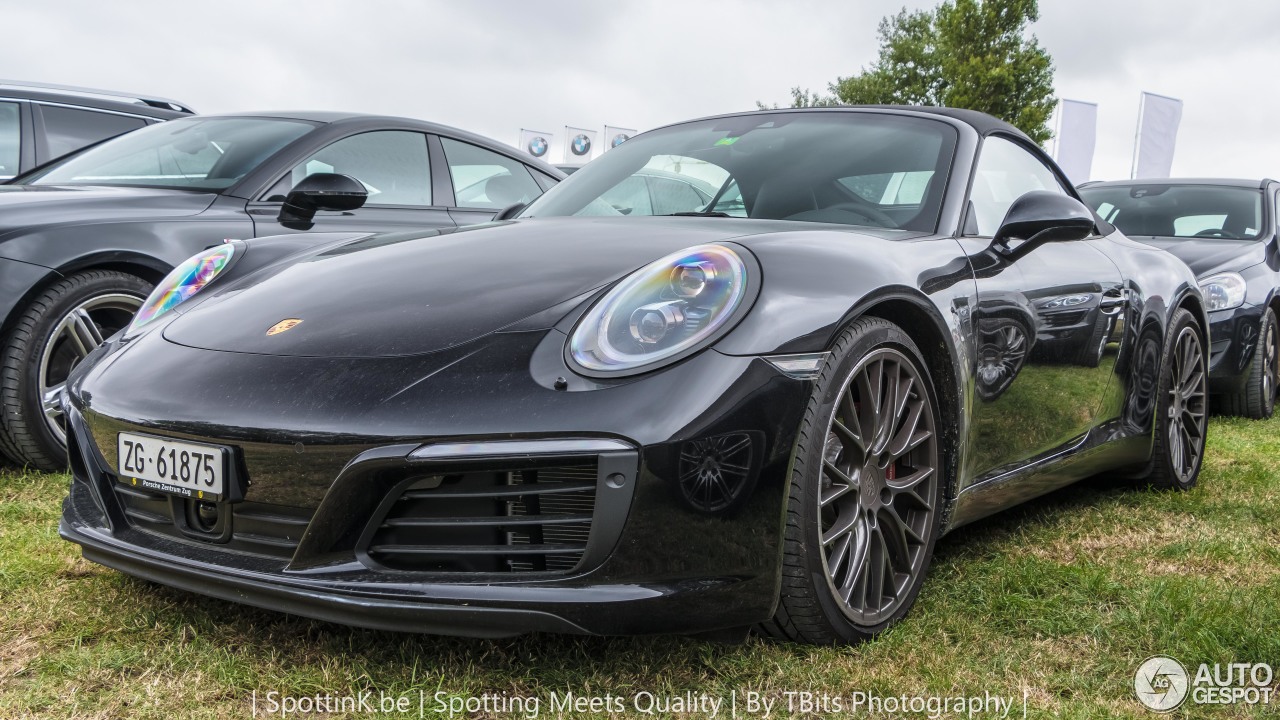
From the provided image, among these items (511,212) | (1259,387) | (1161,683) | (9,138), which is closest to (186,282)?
(511,212)

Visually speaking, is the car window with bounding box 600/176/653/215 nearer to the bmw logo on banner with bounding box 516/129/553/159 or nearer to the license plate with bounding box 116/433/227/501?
the license plate with bounding box 116/433/227/501

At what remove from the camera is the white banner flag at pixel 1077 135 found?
20.9 metres

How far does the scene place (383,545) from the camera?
2.09m

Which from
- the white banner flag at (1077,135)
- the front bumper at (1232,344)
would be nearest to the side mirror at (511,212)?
the front bumper at (1232,344)

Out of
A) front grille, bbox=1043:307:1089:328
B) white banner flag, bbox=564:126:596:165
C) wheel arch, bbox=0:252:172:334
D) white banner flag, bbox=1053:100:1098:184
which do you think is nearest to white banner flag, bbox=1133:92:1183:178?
white banner flag, bbox=1053:100:1098:184

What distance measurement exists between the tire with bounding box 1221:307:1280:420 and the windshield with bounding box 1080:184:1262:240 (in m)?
0.66

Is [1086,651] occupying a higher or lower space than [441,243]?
lower

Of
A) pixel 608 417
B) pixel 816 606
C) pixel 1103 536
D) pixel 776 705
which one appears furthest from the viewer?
pixel 1103 536

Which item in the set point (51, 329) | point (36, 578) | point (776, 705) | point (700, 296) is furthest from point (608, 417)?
point (51, 329)

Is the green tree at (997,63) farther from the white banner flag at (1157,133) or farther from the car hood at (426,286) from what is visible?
the car hood at (426,286)

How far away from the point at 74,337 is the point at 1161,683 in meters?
3.24

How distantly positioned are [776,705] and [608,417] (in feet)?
2.01

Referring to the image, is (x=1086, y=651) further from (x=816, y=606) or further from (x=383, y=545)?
(x=383, y=545)

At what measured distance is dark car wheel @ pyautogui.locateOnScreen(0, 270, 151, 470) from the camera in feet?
12.0
